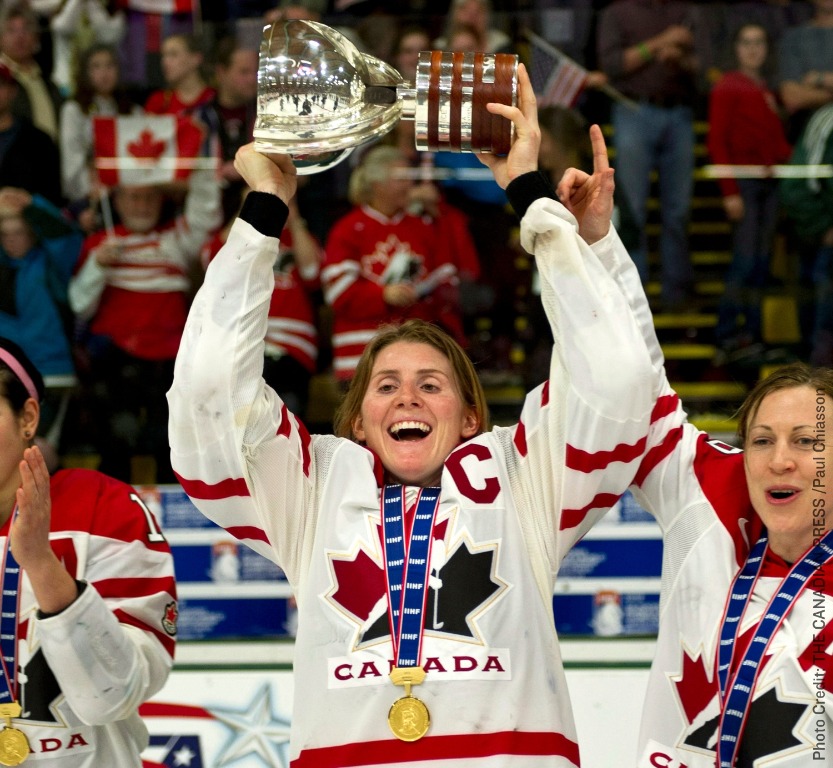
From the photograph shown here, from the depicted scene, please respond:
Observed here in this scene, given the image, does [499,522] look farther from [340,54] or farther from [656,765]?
[340,54]

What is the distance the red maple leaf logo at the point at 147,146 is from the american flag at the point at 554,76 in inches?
49.5

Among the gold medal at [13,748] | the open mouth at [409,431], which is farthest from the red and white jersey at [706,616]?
the gold medal at [13,748]

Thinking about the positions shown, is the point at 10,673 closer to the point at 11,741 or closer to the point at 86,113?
the point at 11,741

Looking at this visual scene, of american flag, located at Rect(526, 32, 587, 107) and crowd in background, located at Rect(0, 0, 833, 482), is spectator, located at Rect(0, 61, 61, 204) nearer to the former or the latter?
crowd in background, located at Rect(0, 0, 833, 482)

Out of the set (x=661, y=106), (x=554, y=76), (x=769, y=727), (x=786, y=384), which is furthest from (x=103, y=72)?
(x=769, y=727)

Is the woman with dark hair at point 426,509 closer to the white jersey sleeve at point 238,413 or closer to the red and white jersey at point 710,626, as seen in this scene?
the white jersey sleeve at point 238,413

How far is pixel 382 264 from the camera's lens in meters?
4.00

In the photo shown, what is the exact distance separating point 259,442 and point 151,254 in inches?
92.1

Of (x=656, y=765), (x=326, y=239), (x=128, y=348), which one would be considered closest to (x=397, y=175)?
(x=326, y=239)

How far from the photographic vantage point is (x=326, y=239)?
411 cm

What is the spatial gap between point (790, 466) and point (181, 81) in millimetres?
2951

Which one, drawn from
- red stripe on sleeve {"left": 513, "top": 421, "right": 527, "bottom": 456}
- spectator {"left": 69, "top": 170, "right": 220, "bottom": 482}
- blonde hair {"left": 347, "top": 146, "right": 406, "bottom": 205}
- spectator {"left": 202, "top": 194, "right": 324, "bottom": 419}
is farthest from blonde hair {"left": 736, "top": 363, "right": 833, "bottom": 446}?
spectator {"left": 69, "top": 170, "right": 220, "bottom": 482}

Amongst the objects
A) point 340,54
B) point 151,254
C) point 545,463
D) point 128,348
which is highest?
point 340,54

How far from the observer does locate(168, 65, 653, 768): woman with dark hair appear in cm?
184
